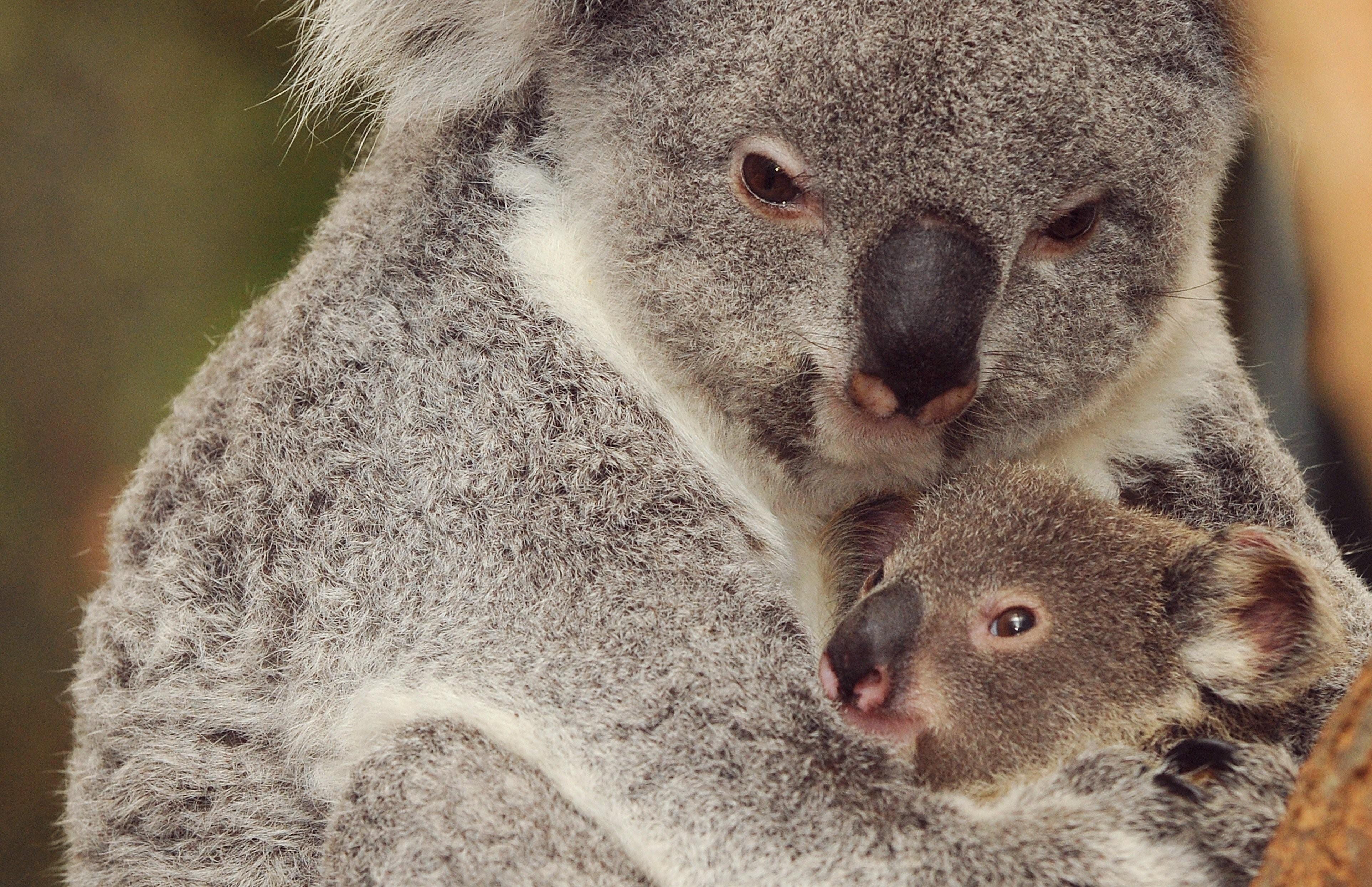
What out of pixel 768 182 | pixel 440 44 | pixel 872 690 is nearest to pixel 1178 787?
pixel 872 690

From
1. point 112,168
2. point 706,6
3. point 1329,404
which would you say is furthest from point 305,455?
point 112,168

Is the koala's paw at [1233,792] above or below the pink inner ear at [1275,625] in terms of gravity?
below

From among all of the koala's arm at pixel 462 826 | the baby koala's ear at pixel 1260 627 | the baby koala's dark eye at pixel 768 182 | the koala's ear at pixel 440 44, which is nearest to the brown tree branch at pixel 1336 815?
the baby koala's ear at pixel 1260 627

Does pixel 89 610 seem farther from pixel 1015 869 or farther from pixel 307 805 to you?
pixel 1015 869

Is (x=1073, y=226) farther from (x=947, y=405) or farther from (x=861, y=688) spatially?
(x=861, y=688)

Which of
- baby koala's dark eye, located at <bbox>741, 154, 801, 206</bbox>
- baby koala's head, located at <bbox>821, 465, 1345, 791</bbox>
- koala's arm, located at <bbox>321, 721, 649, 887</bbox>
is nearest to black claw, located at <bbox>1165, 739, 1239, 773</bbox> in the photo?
baby koala's head, located at <bbox>821, 465, 1345, 791</bbox>

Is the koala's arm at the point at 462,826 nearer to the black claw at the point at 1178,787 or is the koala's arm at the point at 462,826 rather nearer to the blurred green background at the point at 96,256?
the black claw at the point at 1178,787

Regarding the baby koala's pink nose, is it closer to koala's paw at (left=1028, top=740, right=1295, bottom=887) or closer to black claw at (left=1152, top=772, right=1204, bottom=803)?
koala's paw at (left=1028, top=740, right=1295, bottom=887)
